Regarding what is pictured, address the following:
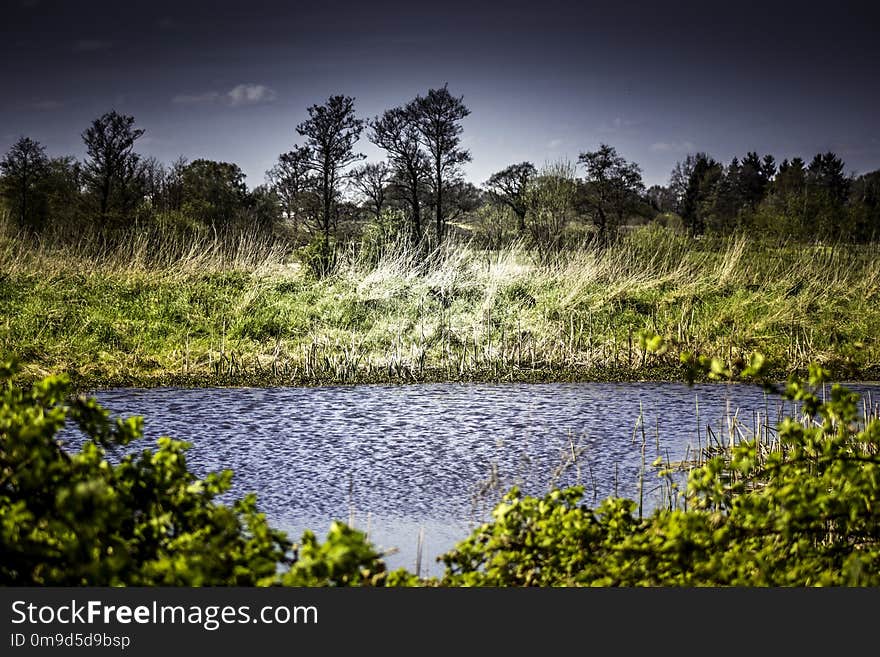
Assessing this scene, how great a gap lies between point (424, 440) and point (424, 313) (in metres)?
5.76

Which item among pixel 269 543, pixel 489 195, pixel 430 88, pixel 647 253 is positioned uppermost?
pixel 430 88

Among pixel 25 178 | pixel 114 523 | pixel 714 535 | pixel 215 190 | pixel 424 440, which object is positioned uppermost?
pixel 215 190

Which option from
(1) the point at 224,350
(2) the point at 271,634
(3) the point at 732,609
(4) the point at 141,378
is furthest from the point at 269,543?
(1) the point at 224,350

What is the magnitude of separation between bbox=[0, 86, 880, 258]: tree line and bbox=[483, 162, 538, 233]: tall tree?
→ 3 cm

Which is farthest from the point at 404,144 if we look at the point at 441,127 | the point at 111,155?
the point at 111,155

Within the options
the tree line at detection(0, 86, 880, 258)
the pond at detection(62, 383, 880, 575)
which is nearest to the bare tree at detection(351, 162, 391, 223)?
the tree line at detection(0, 86, 880, 258)

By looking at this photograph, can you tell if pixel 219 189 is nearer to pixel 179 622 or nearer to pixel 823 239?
pixel 823 239

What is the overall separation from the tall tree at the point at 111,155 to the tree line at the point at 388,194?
0.08 feet

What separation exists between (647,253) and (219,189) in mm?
15617

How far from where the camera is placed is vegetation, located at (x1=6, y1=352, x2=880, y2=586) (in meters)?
1.97

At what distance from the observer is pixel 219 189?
2652cm

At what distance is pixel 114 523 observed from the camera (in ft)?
6.47

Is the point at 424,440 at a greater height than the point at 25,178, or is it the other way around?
the point at 25,178

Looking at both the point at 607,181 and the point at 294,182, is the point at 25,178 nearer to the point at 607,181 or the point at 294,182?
the point at 294,182
